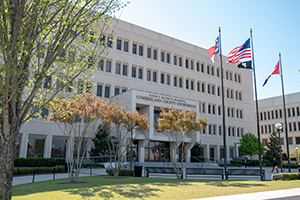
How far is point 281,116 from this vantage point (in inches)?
2630

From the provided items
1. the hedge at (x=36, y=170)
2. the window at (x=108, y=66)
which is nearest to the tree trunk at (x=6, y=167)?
the hedge at (x=36, y=170)

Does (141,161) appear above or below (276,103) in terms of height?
below

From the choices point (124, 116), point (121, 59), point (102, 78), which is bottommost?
point (124, 116)

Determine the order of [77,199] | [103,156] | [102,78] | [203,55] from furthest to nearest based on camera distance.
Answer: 1. [203,55]
2. [102,78]
3. [103,156]
4. [77,199]

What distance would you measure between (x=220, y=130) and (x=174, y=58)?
643 inches

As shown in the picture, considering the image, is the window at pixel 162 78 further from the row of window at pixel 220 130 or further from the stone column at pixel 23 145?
the stone column at pixel 23 145

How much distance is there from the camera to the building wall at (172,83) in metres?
35.5

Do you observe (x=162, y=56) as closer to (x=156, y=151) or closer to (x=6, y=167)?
(x=156, y=151)

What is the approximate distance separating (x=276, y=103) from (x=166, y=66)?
39.1 m

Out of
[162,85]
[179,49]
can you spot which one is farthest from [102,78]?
[179,49]

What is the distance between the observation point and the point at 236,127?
52562 millimetres

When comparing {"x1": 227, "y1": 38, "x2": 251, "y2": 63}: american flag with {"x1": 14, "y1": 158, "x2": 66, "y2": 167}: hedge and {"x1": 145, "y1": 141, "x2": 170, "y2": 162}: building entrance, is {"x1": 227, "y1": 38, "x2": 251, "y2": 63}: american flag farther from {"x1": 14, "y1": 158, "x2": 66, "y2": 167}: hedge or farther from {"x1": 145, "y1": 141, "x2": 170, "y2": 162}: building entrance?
{"x1": 145, "y1": 141, "x2": 170, "y2": 162}: building entrance

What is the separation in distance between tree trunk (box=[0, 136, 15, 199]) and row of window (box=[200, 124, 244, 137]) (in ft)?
136

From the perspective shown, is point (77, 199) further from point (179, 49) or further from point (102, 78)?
point (179, 49)
